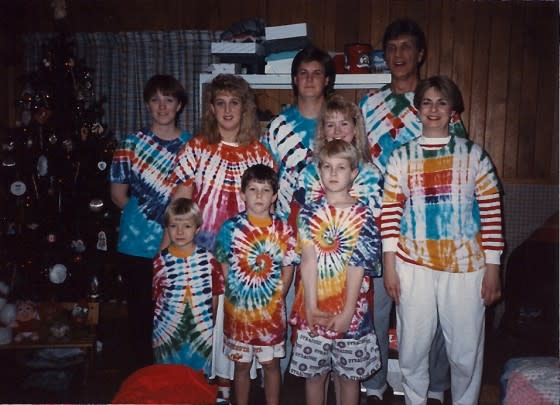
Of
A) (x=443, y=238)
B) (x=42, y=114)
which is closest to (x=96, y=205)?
(x=42, y=114)

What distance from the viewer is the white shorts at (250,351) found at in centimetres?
178

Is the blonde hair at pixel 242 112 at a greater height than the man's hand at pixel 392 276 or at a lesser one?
greater

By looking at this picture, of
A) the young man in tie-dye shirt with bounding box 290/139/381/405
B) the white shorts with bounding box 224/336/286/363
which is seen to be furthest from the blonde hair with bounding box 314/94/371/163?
the white shorts with bounding box 224/336/286/363

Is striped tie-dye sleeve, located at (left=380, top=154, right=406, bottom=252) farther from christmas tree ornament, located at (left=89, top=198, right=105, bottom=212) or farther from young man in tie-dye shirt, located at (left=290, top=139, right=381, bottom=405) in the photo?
christmas tree ornament, located at (left=89, top=198, right=105, bottom=212)

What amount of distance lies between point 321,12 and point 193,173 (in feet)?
6.77

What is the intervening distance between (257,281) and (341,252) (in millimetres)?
335

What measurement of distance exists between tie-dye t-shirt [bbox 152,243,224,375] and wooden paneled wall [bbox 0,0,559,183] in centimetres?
207

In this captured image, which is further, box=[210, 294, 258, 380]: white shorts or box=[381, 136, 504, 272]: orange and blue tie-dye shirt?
box=[210, 294, 258, 380]: white shorts

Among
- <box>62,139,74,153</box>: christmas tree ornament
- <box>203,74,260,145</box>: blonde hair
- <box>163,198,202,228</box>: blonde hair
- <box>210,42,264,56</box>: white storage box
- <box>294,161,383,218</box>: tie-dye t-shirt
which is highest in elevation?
<box>210,42,264,56</box>: white storage box

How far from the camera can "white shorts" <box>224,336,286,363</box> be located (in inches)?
70.0

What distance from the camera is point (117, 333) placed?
10.2 ft

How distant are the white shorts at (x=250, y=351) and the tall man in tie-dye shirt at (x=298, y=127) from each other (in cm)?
30

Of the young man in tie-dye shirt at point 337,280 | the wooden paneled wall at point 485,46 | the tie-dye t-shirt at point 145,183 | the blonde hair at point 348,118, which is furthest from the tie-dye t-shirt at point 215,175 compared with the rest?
the wooden paneled wall at point 485,46

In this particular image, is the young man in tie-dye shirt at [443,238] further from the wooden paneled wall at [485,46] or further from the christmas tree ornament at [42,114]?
the christmas tree ornament at [42,114]
